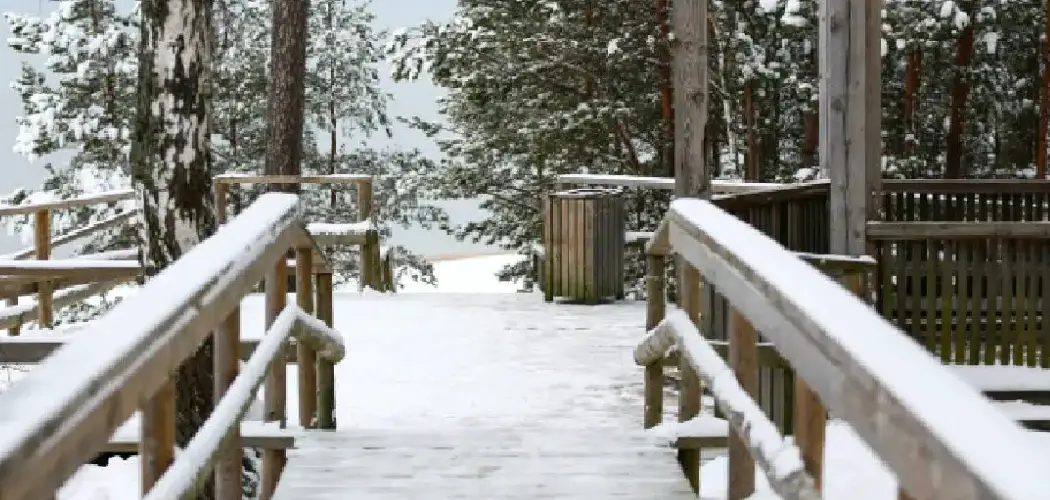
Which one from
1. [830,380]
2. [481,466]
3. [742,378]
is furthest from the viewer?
[481,466]

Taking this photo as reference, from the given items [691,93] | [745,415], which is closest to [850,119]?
[691,93]

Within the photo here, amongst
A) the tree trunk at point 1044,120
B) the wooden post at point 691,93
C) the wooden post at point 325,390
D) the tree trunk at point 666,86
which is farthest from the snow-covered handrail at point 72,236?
the tree trunk at point 1044,120

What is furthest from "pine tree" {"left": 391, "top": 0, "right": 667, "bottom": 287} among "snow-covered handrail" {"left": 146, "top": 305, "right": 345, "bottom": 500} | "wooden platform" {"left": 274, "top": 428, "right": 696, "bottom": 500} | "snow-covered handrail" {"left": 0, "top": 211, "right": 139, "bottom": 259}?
"snow-covered handrail" {"left": 146, "top": 305, "right": 345, "bottom": 500}

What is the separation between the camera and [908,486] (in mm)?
1751

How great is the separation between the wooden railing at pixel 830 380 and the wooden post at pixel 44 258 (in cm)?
697

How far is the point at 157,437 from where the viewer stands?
2.62 m

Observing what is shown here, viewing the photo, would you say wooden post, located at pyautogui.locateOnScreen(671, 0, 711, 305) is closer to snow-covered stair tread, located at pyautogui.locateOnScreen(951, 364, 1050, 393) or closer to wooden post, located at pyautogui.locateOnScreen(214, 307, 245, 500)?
snow-covered stair tread, located at pyautogui.locateOnScreen(951, 364, 1050, 393)

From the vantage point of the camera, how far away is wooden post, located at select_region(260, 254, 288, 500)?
4297 millimetres

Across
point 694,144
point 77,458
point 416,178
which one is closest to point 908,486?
point 77,458

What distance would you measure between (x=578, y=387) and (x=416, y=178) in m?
20.7

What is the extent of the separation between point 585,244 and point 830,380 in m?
9.16

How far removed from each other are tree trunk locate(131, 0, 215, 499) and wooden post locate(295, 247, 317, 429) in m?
0.91

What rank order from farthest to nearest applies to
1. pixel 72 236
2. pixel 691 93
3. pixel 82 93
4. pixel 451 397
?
pixel 82 93 → pixel 72 236 → pixel 691 93 → pixel 451 397

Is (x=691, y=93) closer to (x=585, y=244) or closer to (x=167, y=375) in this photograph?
(x=585, y=244)
